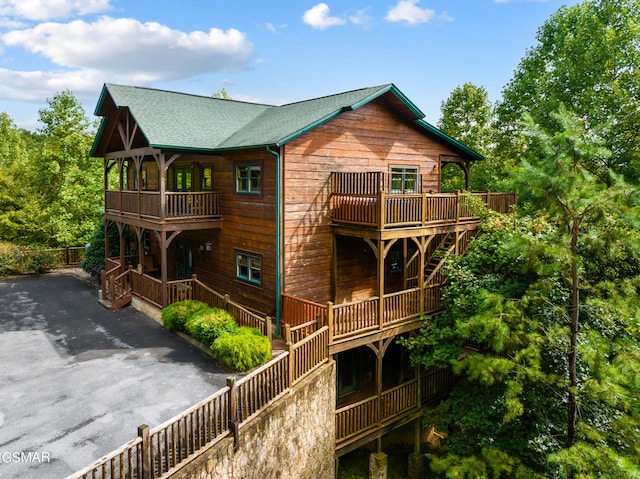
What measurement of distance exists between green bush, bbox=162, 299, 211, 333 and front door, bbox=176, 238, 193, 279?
203 inches

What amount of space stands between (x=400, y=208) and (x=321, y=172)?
3.07 metres

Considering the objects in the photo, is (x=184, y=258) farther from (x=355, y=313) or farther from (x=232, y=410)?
(x=232, y=410)

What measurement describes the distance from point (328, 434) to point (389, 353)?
6466mm

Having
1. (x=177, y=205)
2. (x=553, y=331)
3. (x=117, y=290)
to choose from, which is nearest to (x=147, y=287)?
(x=117, y=290)

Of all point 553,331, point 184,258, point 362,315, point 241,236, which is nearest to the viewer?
point 553,331

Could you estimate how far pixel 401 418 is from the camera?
1509cm

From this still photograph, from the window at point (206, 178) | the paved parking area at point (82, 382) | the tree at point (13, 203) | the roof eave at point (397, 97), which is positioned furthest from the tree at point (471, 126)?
the tree at point (13, 203)

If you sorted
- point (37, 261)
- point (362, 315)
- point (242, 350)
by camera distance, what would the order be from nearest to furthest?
point (242, 350) → point (362, 315) → point (37, 261)

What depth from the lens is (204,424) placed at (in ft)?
26.9

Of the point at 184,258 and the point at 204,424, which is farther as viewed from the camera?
the point at 184,258

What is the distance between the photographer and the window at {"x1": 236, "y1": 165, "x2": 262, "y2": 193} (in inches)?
595

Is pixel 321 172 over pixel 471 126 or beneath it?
beneath

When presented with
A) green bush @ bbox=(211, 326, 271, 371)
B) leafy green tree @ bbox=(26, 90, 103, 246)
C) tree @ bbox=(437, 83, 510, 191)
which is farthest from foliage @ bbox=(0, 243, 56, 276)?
tree @ bbox=(437, 83, 510, 191)

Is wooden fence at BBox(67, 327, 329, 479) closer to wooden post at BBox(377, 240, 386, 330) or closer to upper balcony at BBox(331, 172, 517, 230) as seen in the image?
wooden post at BBox(377, 240, 386, 330)
